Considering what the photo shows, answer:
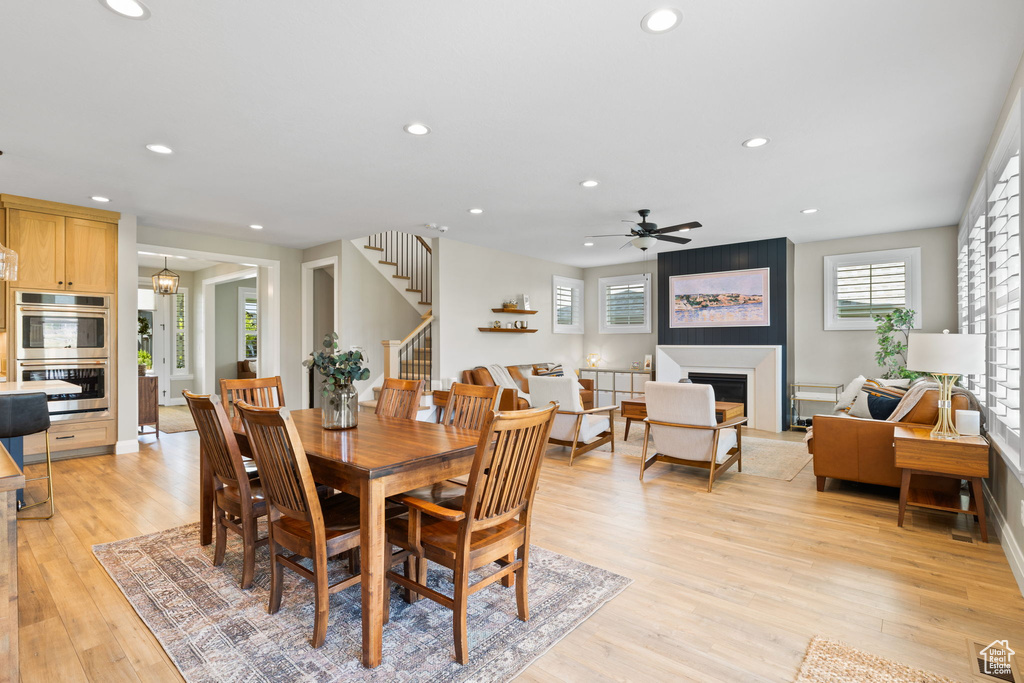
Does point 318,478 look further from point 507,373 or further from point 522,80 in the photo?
point 507,373

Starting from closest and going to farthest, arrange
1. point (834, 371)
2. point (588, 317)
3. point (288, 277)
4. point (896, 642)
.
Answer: point (896, 642) < point (834, 371) < point (288, 277) < point (588, 317)

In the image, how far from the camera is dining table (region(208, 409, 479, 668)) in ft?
6.40

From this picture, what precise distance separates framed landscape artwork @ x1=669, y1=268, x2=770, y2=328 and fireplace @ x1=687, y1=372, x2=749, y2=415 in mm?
743

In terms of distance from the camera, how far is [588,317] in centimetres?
956

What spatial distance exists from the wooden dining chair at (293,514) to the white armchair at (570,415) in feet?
9.96

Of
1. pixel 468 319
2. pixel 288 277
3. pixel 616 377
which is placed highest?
pixel 288 277

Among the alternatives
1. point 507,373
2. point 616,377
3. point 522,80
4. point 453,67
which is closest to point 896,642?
point 522,80

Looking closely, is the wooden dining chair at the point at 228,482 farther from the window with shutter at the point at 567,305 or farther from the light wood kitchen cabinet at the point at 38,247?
the window with shutter at the point at 567,305

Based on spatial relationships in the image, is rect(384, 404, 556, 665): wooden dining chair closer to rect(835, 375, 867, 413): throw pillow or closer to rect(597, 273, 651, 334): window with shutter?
rect(835, 375, 867, 413): throw pillow

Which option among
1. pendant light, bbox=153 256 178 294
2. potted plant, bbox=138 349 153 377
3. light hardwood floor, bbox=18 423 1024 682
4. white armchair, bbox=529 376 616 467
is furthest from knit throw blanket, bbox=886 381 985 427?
potted plant, bbox=138 349 153 377

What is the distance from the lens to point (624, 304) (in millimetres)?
9109

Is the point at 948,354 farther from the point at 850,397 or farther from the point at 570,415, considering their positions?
the point at 570,415

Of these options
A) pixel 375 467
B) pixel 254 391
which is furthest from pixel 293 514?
pixel 254 391

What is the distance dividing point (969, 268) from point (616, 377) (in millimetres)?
4841
